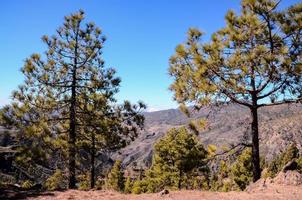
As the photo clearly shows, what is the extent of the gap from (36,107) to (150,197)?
999 cm

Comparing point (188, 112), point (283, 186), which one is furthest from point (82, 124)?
point (283, 186)

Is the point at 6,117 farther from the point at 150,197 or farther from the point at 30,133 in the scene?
the point at 150,197

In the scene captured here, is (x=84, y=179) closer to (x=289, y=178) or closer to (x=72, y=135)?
(x=72, y=135)

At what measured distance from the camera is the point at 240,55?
611 inches

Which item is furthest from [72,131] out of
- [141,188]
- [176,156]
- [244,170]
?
[141,188]

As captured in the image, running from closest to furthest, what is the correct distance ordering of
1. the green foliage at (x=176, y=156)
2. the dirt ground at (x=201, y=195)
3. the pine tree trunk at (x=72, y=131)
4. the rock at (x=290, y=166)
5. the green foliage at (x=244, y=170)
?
the dirt ground at (x=201, y=195) < the rock at (x=290, y=166) < the pine tree trunk at (x=72, y=131) < the green foliage at (x=176, y=156) < the green foliage at (x=244, y=170)

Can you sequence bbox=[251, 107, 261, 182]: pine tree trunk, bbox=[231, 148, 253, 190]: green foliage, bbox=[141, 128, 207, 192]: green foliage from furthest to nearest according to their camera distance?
bbox=[231, 148, 253, 190]: green foliage
bbox=[141, 128, 207, 192]: green foliage
bbox=[251, 107, 261, 182]: pine tree trunk

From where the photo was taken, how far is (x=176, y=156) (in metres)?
35.8

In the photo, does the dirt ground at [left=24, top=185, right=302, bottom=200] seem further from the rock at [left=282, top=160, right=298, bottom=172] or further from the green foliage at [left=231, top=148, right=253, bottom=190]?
the green foliage at [left=231, top=148, right=253, bottom=190]

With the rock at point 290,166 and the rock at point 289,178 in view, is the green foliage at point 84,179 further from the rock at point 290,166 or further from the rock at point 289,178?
the rock at point 290,166

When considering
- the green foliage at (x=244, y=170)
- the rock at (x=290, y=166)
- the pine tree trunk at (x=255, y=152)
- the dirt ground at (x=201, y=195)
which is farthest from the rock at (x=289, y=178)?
the green foliage at (x=244, y=170)

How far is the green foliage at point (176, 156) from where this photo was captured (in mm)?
35281

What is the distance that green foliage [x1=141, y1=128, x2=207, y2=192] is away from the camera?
116ft

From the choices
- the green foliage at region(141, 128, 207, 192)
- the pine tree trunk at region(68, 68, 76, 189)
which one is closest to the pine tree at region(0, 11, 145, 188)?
the pine tree trunk at region(68, 68, 76, 189)
